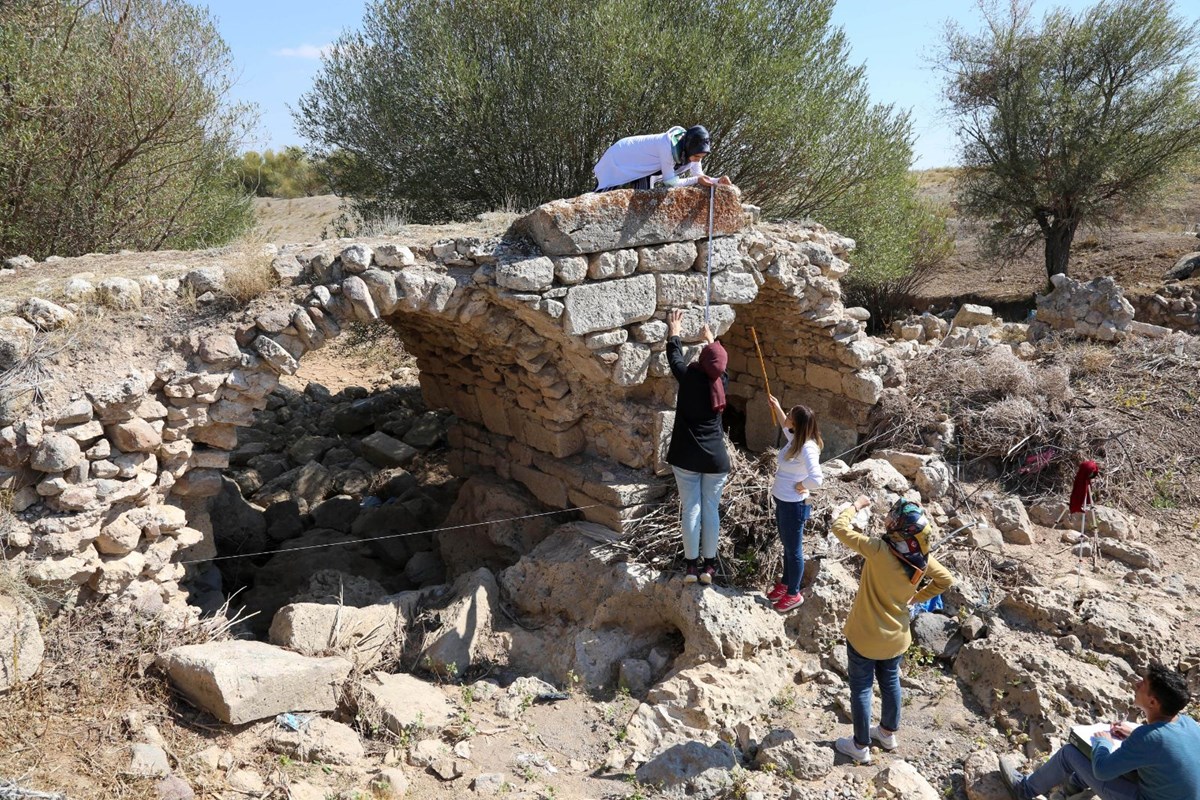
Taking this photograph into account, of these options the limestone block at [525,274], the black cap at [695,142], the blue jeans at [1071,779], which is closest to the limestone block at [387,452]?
Result: the limestone block at [525,274]

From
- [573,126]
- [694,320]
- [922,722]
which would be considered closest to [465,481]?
[694,320]

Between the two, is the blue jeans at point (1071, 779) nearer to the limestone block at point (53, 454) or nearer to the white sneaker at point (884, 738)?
the white sneaker at point (884, 738)

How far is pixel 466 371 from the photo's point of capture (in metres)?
6.71

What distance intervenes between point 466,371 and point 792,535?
301 centimetres

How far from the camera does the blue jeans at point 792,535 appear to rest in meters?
5.00

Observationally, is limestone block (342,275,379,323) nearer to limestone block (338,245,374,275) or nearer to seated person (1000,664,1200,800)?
limestone block (338,245,374,275)

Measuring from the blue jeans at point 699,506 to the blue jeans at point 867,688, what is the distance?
1196mm

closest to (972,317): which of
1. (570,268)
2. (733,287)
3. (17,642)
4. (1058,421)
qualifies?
(1058,421)

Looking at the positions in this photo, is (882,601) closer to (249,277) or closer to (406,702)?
(406,702)

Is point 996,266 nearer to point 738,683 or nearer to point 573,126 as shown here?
point 573,126

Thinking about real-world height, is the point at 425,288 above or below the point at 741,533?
above

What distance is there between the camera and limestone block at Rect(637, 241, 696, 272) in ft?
18.3

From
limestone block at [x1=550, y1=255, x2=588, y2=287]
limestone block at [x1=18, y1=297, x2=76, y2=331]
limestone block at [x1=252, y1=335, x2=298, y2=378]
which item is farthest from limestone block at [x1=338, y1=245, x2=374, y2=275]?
limestone block at [x1=18, y1=297, x2=76, y2=331]

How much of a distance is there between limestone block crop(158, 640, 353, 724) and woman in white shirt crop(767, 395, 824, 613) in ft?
8.92
